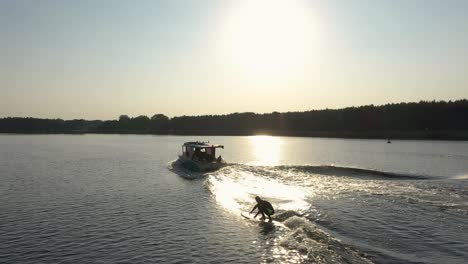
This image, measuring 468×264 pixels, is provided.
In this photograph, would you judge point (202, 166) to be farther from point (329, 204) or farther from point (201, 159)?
point (329, 204)

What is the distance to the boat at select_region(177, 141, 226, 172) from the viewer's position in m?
59.7

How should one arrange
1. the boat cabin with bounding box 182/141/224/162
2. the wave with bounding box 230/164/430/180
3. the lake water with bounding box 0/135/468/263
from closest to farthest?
the lake water with bounding box 0/135/468/263 → the wave with bounding box 230/164/430/180 → the boat cabin with bounding box 182/141/224/162

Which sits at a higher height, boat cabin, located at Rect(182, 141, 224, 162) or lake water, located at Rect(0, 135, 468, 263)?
boat cabin, located at Rect(182, 141, 224, 162)

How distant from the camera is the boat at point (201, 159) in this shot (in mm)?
59719

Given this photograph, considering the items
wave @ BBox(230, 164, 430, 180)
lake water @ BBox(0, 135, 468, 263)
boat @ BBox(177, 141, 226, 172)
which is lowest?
lake water @ BBox(0, 135, 468, 263)

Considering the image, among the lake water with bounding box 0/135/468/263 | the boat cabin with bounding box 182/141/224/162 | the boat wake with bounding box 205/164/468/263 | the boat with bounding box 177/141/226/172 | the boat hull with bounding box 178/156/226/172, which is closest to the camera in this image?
the lake water with bounding box 0/135/468/263

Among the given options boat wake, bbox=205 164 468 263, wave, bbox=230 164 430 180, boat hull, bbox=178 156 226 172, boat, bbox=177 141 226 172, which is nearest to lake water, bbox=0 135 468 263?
boat wake, bbox=205 164 468 263

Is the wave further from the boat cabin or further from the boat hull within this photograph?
the boat cabin

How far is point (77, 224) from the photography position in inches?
1110

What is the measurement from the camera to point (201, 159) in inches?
2463

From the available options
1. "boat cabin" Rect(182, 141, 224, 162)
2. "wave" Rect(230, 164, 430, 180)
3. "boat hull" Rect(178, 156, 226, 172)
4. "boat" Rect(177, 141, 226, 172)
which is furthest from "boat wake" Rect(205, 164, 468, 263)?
"boat cabin" Rect(182, 141, 224, 162)

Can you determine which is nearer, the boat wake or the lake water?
the lake water

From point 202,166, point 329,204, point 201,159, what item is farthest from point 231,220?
point 201,159

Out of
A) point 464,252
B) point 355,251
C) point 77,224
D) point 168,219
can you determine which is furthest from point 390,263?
point 77,224
